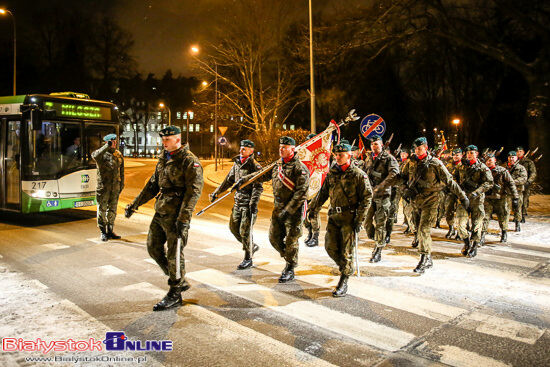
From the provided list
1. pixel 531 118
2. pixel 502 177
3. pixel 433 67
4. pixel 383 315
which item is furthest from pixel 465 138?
pixel 383 315

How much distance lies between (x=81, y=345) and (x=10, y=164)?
864cm

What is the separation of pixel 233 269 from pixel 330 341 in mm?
2834

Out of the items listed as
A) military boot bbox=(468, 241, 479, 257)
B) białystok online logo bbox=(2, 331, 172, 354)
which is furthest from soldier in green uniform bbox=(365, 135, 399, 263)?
białystok online logo bbox=(2, 331, 172, 354)

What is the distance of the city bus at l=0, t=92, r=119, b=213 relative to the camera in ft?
34.2

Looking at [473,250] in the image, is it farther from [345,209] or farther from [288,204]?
[288,204]

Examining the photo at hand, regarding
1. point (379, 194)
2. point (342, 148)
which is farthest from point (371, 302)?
point (379, 194)

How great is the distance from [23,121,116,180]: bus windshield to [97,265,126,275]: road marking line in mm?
5004

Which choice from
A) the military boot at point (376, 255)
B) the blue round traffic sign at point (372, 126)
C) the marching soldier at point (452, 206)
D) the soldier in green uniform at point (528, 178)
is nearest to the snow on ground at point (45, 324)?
the military boot at point (376, 255)

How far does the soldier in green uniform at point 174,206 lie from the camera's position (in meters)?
5.02

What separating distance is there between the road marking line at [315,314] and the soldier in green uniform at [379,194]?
2540 millimetres

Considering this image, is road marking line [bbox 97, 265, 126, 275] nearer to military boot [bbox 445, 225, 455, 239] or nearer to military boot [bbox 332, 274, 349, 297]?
military boot [bbox 332, 274, 349, 297]

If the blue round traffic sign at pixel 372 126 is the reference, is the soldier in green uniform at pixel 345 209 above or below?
below

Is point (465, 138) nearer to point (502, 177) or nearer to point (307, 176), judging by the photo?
point (502, 177)

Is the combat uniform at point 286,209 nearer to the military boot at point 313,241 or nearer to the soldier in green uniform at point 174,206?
the soldier in green uniform at point 174,206
